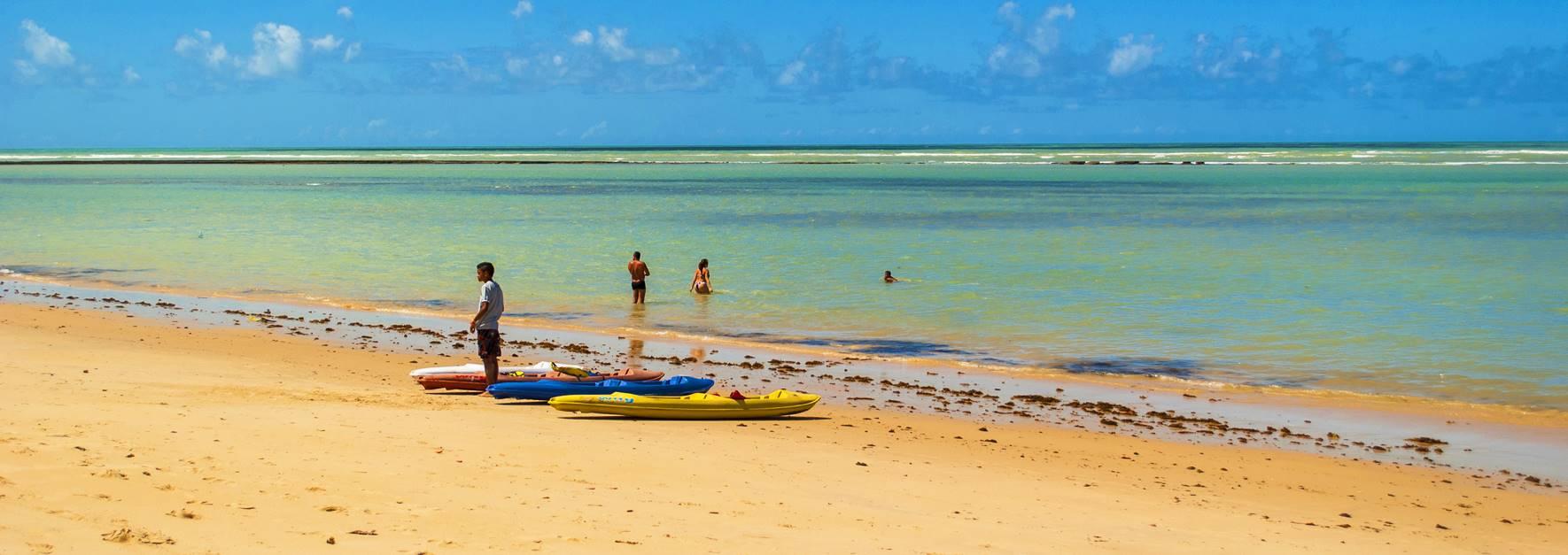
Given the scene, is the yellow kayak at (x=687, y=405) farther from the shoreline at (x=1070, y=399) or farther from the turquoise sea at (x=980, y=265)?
the turquoise sea at (x=980, y=265)

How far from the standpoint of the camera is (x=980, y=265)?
30.1 m

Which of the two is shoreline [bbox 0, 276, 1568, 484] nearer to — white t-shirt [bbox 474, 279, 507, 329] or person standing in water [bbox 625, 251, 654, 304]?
white t-shirt [bbox 474, 279, 507, 329]

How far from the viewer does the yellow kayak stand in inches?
500

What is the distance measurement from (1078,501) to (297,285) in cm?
2101

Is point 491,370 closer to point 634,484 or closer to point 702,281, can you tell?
point 634,484

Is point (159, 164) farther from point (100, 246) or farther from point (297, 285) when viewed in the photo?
Result: point (297, 285)

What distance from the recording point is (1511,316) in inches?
824

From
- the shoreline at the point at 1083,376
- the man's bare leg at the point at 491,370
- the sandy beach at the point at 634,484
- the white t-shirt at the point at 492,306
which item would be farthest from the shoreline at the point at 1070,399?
the white t-shirt at the point at 492,306

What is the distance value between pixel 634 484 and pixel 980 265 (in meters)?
21.5

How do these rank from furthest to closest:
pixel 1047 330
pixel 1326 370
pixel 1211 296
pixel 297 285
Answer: pixel 297 285
pixel 1211 296
pixel 1047 330
pixel 1326 370

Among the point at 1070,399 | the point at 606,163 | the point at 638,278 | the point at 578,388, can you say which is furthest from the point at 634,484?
the point at 606,163

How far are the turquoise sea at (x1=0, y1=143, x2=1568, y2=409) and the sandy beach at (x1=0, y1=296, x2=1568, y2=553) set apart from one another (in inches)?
193

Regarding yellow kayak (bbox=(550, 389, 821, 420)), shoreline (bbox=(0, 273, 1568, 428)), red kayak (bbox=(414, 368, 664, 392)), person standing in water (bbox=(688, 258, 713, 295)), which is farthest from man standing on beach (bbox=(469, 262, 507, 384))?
person standing in water (bbox=(688, 258, 713, 295))

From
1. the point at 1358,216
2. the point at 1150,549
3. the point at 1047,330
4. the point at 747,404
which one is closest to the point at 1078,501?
the point at 1150,549
